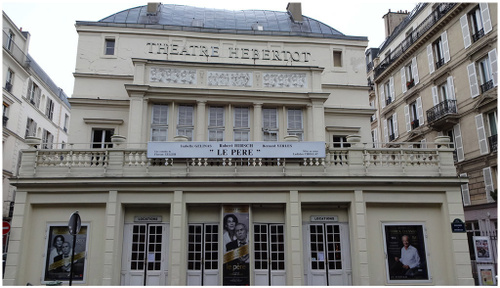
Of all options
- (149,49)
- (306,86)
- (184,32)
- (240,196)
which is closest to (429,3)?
(306,86)

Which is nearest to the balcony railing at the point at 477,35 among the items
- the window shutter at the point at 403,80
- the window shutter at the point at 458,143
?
the window shutter at the point at 458,143

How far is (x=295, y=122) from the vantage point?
→ 60.4 feet

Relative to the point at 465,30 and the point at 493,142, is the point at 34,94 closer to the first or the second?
the point at 465,30

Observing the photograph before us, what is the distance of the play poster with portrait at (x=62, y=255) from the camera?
1396 cm

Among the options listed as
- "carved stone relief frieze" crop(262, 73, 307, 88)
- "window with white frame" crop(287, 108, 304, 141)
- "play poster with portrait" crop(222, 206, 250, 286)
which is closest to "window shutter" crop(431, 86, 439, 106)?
"carved stone relief frieze" crop(262, 73, 307, 88)

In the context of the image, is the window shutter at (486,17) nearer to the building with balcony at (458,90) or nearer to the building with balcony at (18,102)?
the building with balcony at (458,90)

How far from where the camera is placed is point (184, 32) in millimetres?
20516

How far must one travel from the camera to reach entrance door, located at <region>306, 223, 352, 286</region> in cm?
1452

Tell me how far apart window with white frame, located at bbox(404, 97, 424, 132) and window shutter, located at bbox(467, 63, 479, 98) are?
16.6 feet

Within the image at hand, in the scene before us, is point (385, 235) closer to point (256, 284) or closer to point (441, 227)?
point (441, 227)

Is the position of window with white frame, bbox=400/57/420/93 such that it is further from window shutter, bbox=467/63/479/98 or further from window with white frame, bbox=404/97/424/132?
window shutter, bbox=467/63/479/98

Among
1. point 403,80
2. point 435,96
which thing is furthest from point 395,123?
point 435,96

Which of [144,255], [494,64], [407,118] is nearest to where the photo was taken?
[144,255]

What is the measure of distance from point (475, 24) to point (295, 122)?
1452 centimetres
